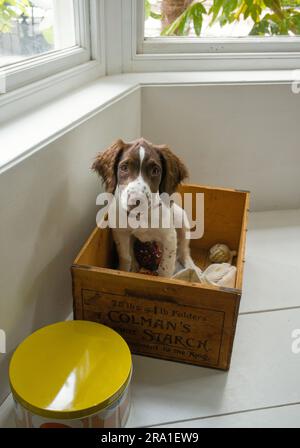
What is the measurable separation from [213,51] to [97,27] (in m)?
0.50

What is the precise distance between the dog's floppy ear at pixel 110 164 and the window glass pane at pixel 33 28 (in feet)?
1.13

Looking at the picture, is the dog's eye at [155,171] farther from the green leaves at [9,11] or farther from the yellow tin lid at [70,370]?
the green leaves at [9,11]

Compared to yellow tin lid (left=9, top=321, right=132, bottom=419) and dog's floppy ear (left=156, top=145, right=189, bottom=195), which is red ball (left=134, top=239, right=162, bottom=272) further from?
yellow tin lid (left=9, top=321, right=132, bottom=419)

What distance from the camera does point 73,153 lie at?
43.1 inches

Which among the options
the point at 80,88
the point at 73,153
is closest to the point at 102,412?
the point at 73,153

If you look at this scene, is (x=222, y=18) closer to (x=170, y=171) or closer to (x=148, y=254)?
(x=170, y=171)

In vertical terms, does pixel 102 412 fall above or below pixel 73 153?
below

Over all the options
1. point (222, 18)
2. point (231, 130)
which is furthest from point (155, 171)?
point (222, 18)

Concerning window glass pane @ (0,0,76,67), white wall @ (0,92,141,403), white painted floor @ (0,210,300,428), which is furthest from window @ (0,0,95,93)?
white painted floor @ (0,210,300,428)

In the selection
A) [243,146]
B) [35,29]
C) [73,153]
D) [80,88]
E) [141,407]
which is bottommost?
[141,407]

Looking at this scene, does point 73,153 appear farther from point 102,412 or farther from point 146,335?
point 102,412

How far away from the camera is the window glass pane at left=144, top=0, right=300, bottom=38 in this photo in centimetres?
160

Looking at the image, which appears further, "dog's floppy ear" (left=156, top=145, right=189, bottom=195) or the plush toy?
the plush toy

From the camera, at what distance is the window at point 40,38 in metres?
1.09
